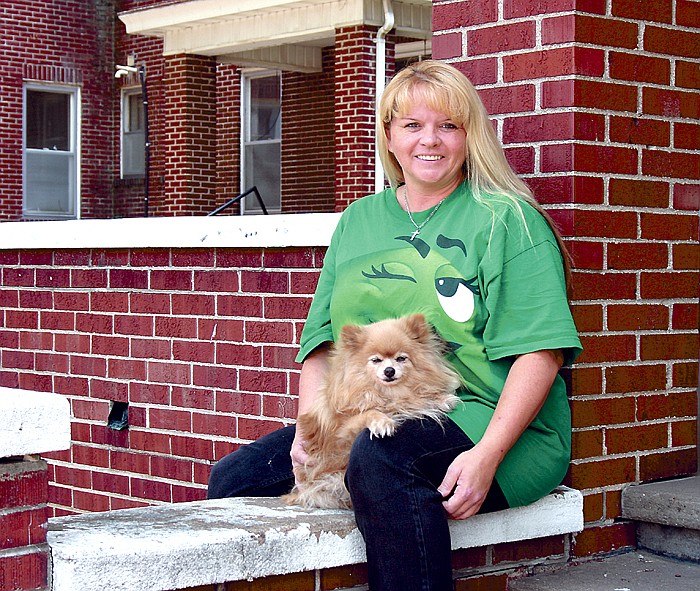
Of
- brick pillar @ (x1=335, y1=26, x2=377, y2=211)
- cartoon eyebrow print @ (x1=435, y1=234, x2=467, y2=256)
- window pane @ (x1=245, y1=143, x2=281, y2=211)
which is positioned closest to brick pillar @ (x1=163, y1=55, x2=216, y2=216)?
window pane @ (x1=245, y1=143, x2=281, y2=211)

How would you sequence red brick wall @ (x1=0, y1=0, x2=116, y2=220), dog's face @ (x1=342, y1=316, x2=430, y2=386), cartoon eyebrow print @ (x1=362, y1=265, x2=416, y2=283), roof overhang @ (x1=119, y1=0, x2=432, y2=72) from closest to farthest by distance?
1. dog's face @ (x1=342, y1=316, x2=430, y2=386)
2. cartoon eyebrow print @ (x1=362, y1=265, x2=416, y2=283)
3. roof overhang @ (x1=119, y1=0, x2=432, y2=72)
4. red brick wall @ (x1=0, y1=0, x2=116, y2=220)

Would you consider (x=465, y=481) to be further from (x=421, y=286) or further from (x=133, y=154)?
(x=133, y=154)

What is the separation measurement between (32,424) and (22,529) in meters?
0.26

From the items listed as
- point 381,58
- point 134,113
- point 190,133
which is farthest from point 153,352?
point 134,113

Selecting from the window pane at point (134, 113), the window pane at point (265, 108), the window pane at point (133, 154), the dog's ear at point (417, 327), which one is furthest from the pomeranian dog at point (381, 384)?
the window pane at point (134, 113)

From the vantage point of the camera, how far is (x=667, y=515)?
391 cm

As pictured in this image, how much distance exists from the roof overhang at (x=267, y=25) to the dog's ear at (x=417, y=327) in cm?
1165

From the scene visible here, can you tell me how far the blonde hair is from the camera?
139 inches

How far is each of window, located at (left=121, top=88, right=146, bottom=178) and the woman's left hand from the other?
17466 mm

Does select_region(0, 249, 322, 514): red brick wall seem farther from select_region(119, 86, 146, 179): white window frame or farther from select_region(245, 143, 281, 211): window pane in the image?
select_region(119, 86, 146, 179): white window frame

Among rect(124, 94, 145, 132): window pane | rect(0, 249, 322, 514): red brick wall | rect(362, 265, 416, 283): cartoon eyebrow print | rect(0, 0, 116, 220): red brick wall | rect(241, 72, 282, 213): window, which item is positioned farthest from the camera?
rect(124, 94, 145, 132): window pane

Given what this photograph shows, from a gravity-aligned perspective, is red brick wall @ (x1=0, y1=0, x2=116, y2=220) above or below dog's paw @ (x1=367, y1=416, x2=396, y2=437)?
above

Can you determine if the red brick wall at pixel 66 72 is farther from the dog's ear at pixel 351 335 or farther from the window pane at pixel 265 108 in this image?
the dog's ear at pixel 351 335

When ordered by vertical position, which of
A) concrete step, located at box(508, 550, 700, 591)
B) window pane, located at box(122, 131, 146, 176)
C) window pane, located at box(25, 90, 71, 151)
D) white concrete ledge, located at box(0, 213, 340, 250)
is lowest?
concrete step, located at box(508, 550, 700, 591)
